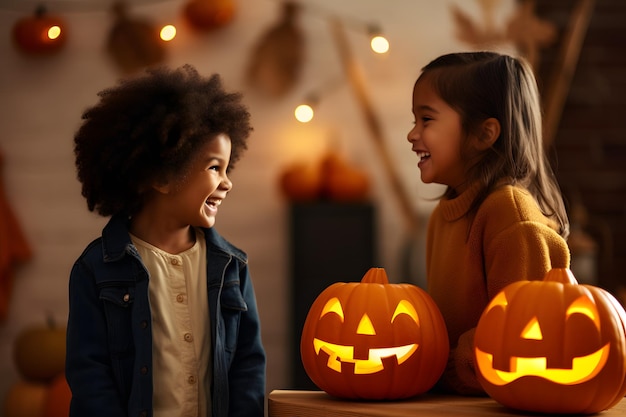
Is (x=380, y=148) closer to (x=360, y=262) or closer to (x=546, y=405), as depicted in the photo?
(x=360, y=262)

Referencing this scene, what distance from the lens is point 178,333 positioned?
5.00 ft

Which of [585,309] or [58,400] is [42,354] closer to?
[58,400]

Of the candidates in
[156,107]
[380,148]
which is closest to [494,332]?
[156,107]

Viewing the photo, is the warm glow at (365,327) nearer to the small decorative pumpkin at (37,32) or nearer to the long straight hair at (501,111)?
the long straight hair at (501,111)

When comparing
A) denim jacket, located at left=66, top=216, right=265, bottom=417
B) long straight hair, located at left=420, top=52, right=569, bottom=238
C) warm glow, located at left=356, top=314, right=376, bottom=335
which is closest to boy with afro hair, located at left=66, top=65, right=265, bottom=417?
denim jacket, located at left=66, top=216, right=265, bottom=417

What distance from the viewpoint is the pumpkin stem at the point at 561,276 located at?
1259 millimetres

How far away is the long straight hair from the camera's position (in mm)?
1517

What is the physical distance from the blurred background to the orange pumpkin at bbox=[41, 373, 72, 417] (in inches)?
15.7

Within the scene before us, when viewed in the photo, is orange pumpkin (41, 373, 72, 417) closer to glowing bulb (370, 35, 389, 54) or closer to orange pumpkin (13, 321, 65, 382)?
orange pumpkin (13, 321, 65, 382)

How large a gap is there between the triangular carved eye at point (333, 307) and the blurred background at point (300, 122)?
2137 millimetres

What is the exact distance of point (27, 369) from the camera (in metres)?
3.28

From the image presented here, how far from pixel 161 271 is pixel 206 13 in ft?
7.79

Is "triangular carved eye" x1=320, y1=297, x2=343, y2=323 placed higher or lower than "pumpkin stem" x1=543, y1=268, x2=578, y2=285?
lower

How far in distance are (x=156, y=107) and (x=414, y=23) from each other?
101 inches
